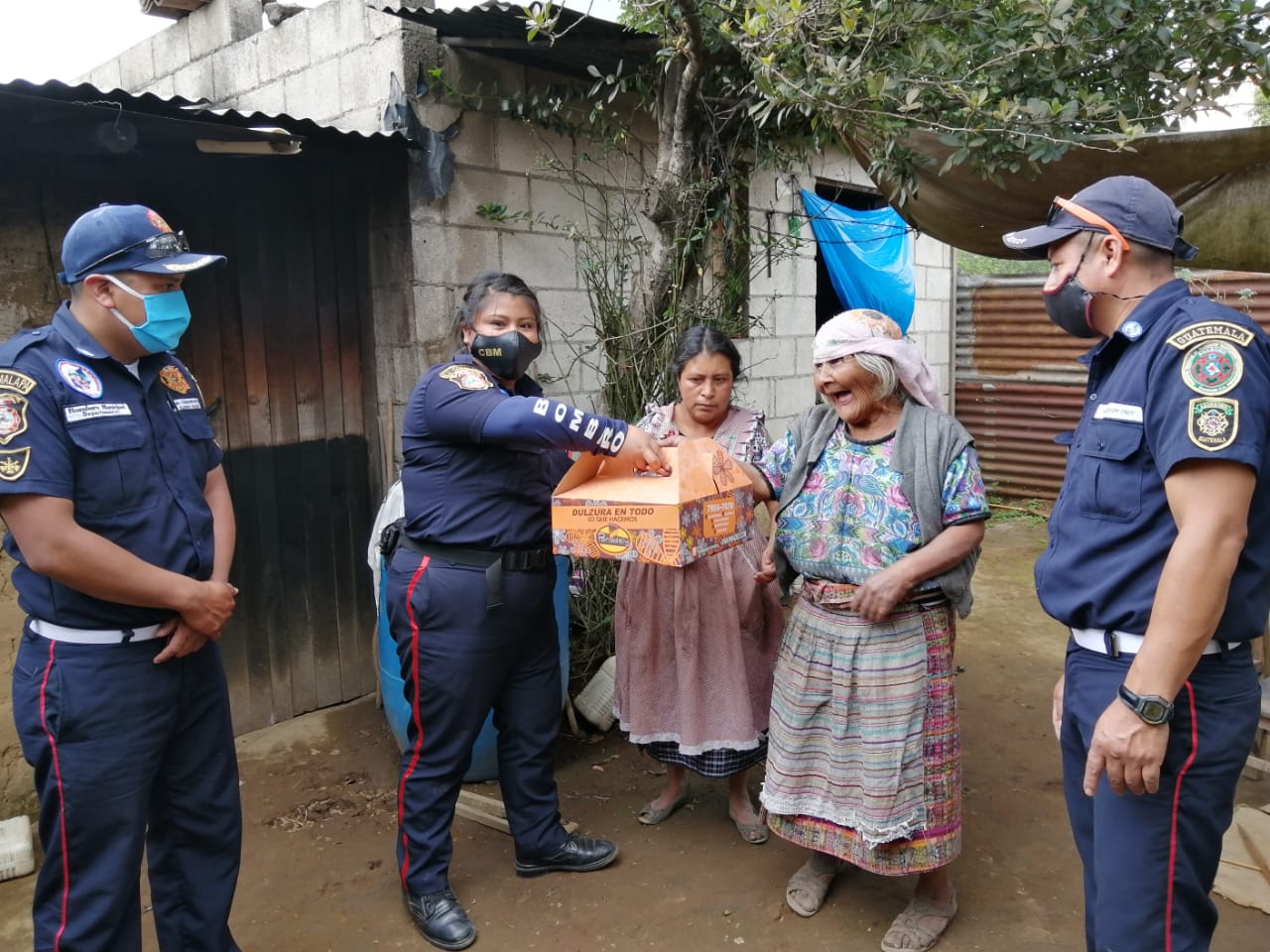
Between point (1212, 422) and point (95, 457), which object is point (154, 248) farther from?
point (1212, 422)

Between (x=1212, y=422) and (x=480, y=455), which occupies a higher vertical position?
(x=1212, y=422)

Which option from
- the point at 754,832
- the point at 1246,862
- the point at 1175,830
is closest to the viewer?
the point at 1175,830

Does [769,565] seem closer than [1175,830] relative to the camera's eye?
No

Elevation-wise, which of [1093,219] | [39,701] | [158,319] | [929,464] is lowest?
[39,701]

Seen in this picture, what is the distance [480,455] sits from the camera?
2.72 m

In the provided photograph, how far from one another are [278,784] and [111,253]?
2.46 m

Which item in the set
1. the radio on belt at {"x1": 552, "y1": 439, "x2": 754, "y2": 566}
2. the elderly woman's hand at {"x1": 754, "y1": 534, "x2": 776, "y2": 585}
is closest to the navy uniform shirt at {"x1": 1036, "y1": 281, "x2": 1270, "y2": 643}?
the radio on belt at {"x1": 552, "y1": 439, "x2": 754, "y2": 566}

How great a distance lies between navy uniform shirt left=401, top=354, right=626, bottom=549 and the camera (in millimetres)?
2545

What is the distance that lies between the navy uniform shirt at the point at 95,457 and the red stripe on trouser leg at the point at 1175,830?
2.18m

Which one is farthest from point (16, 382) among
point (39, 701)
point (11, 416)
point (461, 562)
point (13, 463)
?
point (461, 562)

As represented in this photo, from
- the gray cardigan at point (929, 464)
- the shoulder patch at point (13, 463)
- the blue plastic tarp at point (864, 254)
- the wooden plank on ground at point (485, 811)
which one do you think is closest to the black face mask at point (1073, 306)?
the gray cardigan at point (929, 464)

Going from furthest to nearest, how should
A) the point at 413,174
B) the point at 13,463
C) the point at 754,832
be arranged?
the point at 413,174 < the point at 754,832 < the point at 13,463

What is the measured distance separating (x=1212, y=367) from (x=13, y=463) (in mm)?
2360

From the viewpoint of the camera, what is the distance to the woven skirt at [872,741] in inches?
102
